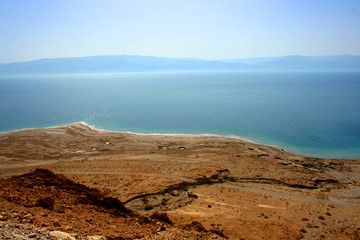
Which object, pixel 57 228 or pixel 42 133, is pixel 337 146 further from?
pixel 42 133

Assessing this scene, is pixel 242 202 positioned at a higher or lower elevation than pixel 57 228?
lower

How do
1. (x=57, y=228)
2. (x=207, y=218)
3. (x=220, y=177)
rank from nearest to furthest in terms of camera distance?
(x=57, y=228) → (x=207, y=218) → (x=220, y=177)

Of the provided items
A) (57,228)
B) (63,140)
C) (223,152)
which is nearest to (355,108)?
(223,152)

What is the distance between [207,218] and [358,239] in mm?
8870

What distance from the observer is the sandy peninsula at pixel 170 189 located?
1162 centimetres

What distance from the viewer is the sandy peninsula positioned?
11625 mm

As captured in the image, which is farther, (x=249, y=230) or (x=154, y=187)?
(x=154, y=187)

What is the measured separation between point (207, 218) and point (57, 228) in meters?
9.40

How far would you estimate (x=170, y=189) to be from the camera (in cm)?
2106

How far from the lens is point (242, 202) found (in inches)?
756

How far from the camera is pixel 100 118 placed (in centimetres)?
6116

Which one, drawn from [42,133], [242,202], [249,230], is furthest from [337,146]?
[42,133]

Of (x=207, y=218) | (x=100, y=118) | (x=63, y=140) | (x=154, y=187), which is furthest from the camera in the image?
(x=100, y=118)

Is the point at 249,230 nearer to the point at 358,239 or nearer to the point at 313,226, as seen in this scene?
the point at 313,226
